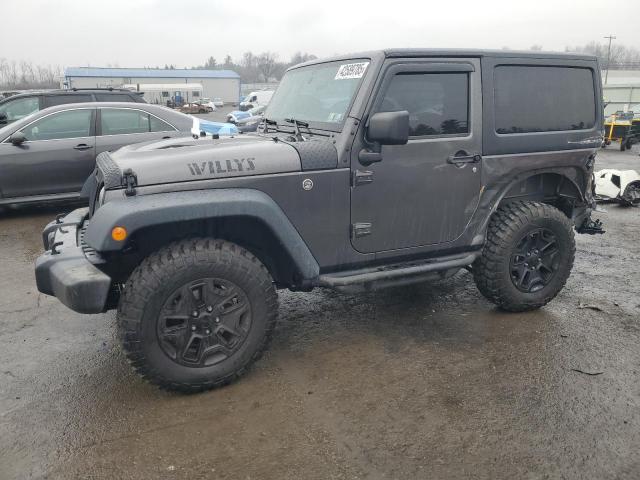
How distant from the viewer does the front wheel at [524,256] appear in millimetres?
4020

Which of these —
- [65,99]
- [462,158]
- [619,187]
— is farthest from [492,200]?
[65,99]

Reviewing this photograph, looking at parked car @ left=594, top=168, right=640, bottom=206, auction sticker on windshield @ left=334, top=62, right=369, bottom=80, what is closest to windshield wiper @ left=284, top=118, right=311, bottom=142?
auction sticker on windshield @ left=334, top=62, right=369, bottom=80

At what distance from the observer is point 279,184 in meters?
3.13

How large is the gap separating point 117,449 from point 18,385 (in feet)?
3.34

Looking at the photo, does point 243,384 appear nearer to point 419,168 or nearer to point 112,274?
point 112,274

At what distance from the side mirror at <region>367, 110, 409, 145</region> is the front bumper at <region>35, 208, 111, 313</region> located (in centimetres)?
177

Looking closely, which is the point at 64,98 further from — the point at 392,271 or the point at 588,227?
the point at 588,227

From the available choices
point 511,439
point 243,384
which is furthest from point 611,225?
point 243,384

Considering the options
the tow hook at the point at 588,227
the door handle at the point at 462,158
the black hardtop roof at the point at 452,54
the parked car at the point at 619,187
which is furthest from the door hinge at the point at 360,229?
the parked car at the point at 619,187

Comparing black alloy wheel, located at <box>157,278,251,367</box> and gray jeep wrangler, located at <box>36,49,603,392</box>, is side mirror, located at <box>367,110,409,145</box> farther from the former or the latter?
black alloy wheel, located at <box>157,278,251,367</box>

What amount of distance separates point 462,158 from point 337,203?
1.03 m

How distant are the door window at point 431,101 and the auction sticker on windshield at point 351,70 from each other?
22cm

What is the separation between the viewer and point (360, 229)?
136 inches

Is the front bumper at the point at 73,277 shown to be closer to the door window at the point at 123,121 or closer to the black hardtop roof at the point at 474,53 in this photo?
the black hardtop roof at the point at 474,53
